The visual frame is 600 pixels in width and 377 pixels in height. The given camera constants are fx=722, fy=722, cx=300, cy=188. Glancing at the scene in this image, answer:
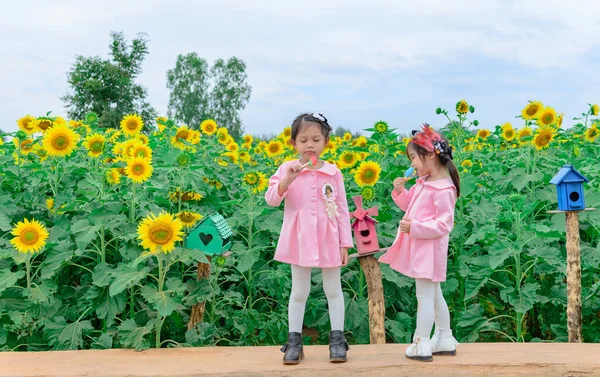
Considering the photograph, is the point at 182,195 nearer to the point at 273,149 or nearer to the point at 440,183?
the point at 440,183

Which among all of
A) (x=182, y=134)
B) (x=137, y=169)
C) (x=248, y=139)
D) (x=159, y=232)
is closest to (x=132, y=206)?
(x=137, y=169)

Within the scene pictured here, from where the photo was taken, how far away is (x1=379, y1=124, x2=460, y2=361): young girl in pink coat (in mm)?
3572

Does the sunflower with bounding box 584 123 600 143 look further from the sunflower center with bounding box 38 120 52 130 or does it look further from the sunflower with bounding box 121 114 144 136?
the sunflower center with bounding box 38 120 52 130

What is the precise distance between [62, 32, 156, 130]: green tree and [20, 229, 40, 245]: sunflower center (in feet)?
120

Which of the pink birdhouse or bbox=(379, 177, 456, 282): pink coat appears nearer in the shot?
bbox=(379, 177, 456, 282): pink coat

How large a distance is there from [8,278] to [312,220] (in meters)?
2.04

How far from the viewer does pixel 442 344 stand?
3.88m

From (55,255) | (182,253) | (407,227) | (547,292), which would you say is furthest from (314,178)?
(547,292)

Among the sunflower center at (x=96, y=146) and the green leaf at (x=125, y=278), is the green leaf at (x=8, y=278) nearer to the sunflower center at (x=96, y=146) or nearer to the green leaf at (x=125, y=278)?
→ the green leaf at (x=125, y=278)

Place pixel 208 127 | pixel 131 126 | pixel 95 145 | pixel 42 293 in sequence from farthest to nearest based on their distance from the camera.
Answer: pixel 208 127, pixel 131 126, pixel 95 145, pixel 42 293

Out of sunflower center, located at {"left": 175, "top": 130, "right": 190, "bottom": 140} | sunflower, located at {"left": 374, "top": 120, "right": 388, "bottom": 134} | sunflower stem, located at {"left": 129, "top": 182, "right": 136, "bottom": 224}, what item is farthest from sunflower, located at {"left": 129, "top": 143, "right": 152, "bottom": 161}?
sunflower, located at {"left": 374, "top": 120, "right": 388, "bottom": 134}

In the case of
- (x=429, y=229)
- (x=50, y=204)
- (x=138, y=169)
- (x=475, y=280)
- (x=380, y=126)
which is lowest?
(x=475, y=280)

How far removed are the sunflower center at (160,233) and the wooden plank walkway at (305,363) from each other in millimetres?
661

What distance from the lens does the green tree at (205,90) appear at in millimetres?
46812
